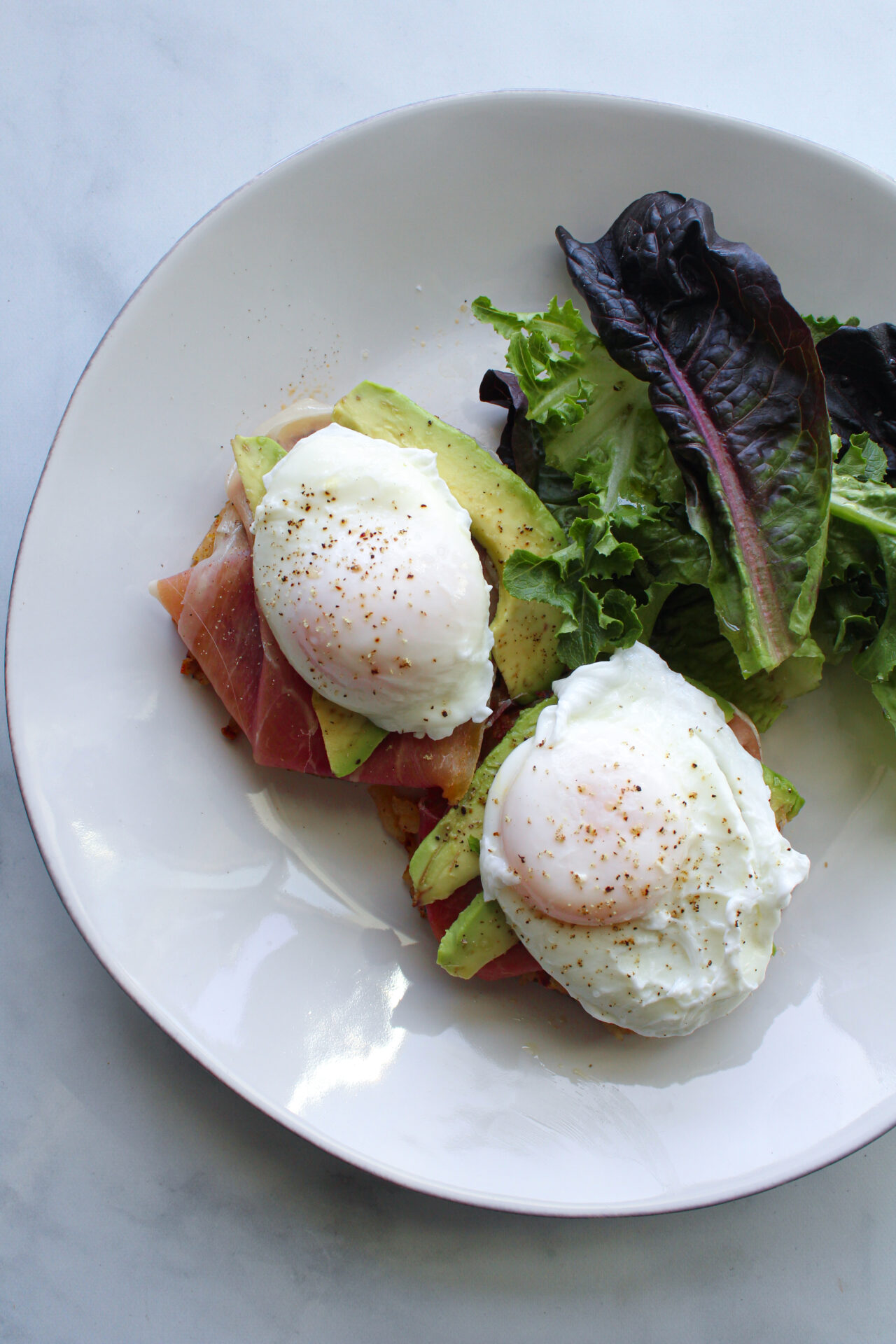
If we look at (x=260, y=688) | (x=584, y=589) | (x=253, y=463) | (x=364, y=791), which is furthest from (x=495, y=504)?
(x=364, y=791)

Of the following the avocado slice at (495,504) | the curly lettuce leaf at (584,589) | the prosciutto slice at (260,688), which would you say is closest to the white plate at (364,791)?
the prosciutto slice at (260,688)

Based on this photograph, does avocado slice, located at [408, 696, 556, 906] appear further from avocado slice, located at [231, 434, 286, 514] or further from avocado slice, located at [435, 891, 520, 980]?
avocado slice, located at [231, 434, 286, 514]

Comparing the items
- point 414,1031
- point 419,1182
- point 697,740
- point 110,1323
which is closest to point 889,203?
point 697,740

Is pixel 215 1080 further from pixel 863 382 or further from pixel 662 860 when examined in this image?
pixel 863 382

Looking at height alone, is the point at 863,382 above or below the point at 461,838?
above

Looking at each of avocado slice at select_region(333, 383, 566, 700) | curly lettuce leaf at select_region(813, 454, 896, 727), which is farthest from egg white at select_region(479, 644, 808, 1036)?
curly lettuce leaf at select_region(813, 454, 896, 727)

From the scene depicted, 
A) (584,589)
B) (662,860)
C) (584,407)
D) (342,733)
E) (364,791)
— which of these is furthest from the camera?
(364,791)

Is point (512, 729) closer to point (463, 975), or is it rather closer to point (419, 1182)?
point (463, 975)

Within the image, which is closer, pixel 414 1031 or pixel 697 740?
pixel 697 740
